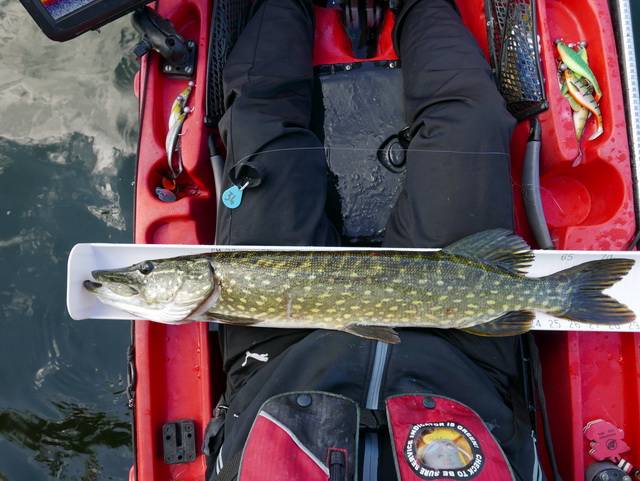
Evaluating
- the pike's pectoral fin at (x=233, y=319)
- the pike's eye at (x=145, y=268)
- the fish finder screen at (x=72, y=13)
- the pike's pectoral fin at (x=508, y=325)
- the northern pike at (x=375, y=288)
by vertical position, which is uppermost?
the fish finder screen at (x=72, y=13)

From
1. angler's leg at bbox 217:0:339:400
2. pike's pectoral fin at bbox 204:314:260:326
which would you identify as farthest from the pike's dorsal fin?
pike's pectoral fin at bbox 204:314:260:326

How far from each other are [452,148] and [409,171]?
0.23 metres

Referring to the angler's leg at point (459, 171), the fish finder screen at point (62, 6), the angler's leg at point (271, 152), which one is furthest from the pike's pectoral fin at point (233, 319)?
the fish finder screen at point (62, 6)

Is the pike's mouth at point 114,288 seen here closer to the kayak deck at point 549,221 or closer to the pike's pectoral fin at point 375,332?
the kayak deck at point 549,221

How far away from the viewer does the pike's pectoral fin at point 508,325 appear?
6.23 ft

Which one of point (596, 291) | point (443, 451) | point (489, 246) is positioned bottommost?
point (443, 451)

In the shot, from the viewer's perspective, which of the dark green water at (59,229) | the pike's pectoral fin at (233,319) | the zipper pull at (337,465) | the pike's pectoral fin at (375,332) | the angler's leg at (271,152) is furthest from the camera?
the dark green water at (59,229)

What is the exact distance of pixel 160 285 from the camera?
6.16 ft

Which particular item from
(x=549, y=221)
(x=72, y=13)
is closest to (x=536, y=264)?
(x=549, y=221)

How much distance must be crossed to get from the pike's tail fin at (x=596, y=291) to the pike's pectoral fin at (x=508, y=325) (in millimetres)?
180

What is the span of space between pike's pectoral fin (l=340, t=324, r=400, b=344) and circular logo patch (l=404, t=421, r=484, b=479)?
1.28ft

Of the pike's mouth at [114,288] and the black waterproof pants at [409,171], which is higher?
the black waterproof pants at [409,171]

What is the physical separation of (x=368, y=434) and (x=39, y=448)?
256 centimetres

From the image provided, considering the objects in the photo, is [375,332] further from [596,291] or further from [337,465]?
[596,291]
